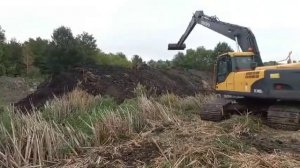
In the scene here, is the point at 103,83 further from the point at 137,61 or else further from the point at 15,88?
the point at 137,61

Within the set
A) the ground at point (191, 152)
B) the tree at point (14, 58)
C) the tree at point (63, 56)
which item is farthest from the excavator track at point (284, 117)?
the tree at point (14, 58)

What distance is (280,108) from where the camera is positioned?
33.8 feet

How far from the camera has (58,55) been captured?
45344 millimetres

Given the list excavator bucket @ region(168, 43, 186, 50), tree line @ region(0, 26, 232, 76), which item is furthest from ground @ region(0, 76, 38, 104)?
excavator bucket @ region(168, 43, 186, 50)

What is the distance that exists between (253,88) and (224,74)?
1.80 metres

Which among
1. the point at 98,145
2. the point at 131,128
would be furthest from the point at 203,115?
the point at 98,145

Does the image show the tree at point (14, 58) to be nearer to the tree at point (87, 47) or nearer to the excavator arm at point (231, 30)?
the tree at point (87, 47)

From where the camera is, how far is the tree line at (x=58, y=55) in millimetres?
45438

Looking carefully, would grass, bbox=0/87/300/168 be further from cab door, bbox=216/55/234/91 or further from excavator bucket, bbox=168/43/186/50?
excavator bucket, bbox=168/43/186/50

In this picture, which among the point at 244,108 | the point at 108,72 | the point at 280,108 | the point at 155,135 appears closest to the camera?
the point at 155,135

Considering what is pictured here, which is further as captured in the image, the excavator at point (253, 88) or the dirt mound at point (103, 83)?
the dirt mound at point (103, 83)

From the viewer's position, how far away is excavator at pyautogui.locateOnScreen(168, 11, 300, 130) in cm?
1006

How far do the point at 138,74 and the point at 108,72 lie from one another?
179 cm

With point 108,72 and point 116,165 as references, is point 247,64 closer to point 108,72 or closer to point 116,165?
point 116,165
